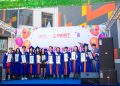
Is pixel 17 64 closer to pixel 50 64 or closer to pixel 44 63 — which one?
pixel 44 63

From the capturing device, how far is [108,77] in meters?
5.97

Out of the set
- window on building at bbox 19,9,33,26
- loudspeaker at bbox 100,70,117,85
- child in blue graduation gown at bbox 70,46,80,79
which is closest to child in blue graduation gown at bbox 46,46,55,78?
child in blue graduation gown at bbox 70,46,80,79

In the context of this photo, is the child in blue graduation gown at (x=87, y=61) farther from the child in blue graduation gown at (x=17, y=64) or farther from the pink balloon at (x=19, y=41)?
the pink balloon at (x=19, y=41)

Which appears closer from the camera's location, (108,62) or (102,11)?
(108,62)

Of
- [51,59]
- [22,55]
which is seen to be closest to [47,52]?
[51,59]

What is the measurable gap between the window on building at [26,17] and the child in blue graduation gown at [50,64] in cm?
844

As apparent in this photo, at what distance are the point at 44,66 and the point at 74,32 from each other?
5.80 ft

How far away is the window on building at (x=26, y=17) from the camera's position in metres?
16.2

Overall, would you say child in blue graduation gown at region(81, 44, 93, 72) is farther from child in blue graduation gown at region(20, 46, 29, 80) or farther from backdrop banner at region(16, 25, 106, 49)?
child in blue graduation gown at region(20, 46, 29, 80)

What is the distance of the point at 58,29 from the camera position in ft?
29.4

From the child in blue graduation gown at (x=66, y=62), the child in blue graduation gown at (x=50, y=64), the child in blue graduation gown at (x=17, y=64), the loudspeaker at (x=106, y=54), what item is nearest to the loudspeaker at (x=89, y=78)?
the loudspeaker at (x=106, y=54)

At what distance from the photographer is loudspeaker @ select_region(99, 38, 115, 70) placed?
6.38 metres

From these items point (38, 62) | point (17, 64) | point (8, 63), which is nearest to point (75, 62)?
point (38, 62)

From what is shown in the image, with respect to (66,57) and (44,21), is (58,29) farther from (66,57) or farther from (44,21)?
(44,21)
